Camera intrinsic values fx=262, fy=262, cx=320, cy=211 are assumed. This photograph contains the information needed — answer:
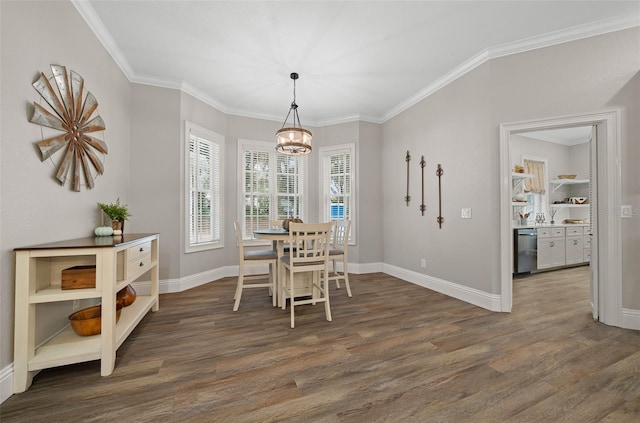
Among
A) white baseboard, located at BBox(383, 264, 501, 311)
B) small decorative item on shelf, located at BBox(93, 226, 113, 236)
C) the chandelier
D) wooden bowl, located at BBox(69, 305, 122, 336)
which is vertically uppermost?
the chandelier

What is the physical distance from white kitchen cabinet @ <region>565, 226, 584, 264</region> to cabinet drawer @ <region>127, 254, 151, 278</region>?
700 centimetres

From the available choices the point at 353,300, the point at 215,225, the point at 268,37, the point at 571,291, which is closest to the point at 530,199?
the point at 571,291

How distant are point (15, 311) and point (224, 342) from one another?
1.33 metres

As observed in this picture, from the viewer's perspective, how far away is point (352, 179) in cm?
490

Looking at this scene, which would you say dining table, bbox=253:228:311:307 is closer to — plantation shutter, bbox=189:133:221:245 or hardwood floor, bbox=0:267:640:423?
hardwood floor, bbox=0:267:640:423

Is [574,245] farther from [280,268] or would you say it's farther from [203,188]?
[203,188]

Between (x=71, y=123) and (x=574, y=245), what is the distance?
311 inches

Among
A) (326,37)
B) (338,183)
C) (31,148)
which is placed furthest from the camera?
(338,183)

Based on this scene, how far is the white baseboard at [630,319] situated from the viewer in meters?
2.47

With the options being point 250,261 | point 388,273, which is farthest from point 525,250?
point 250,261

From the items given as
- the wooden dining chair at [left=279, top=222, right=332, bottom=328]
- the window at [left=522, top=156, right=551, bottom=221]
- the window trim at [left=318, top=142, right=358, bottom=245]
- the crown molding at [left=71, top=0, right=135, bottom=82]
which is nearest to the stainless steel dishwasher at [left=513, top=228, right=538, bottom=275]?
the window at [left=522, top=156, right=551, bottom=221]

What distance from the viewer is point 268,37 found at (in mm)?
2748

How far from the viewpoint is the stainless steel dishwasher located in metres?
4.65

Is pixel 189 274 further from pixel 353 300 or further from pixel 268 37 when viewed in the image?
pixel 268 37
